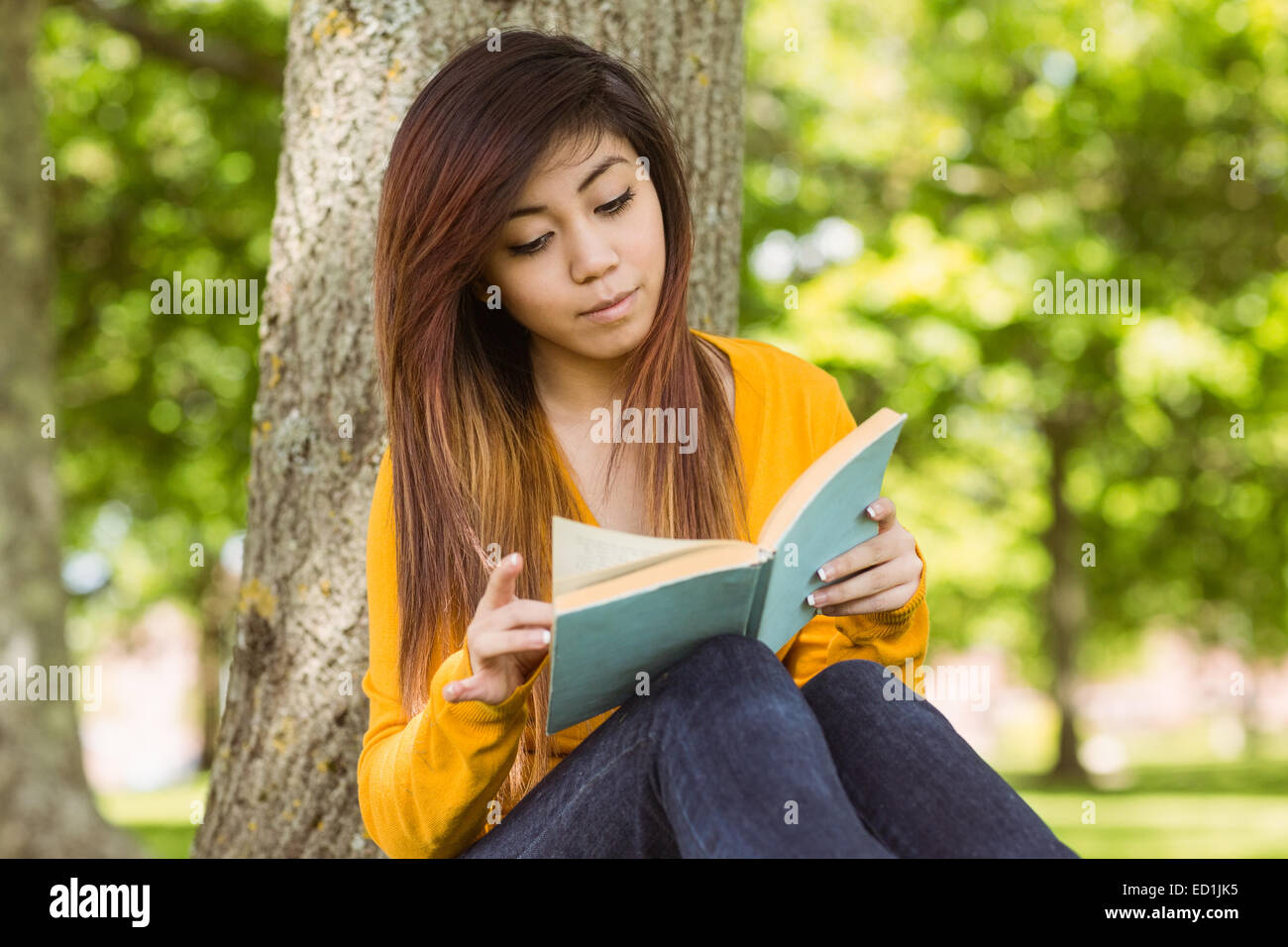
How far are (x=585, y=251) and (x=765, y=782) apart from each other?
940mm

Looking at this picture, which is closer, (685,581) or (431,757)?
(685,581)

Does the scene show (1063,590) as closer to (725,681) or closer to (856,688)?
(856,688)

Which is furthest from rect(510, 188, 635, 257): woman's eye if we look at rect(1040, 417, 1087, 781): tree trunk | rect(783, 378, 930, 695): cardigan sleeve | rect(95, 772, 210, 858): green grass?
rect(1040, 417, 1087, 781): tree trunk

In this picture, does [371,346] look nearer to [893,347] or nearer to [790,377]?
[790,377]

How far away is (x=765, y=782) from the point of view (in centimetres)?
158

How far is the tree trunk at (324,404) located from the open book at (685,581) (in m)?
1.19

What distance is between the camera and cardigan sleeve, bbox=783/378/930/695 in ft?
6.72

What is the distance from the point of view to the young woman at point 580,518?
5.52 feet

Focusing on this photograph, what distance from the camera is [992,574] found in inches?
611

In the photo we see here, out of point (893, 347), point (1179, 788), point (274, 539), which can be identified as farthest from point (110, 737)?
point (274, 539)

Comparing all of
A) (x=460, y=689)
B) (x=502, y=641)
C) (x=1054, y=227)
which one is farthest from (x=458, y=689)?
(x=1054, y=227)

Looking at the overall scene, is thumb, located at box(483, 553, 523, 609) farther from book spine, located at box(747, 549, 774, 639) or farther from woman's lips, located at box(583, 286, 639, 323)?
woman's lips, located at box(583, 286, 639, 323)

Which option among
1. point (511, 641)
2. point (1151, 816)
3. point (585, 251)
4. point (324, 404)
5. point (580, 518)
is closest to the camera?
point (511, 641)

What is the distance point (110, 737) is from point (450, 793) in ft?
114
